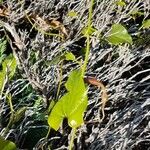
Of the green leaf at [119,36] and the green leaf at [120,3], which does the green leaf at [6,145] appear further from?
the green leaf at [120,3]

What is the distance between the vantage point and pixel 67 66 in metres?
1.14

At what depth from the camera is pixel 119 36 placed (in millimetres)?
953

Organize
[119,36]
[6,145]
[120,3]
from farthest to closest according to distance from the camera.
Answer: [120,3] < [119,36] < [6,145]

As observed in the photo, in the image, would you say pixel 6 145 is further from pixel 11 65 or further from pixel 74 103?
pixel 11 65

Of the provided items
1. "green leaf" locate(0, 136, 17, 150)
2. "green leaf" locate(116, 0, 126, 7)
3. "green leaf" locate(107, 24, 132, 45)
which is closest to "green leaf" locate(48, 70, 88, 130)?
"green leaf" locate(0, 136, 17, 150)

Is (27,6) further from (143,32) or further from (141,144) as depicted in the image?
(141,144)

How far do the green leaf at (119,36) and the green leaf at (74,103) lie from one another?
290 millimetres

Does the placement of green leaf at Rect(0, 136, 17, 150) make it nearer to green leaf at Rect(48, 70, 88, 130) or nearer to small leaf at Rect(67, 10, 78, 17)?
green leaf at Rect(48, 70, 88, 130)

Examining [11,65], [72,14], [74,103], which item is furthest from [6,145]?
[72,14]

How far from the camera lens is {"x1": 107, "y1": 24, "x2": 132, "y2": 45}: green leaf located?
3.04 ft

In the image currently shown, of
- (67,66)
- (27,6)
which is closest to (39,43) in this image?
(67,66)

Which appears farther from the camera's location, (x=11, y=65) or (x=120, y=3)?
(x=120, y=3)

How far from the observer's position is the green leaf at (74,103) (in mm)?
624

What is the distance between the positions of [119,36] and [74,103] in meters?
0.37
